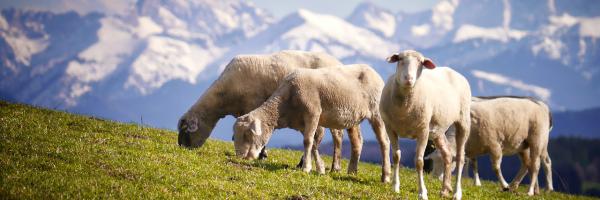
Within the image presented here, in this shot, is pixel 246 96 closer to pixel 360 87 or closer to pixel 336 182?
pixel 360 87

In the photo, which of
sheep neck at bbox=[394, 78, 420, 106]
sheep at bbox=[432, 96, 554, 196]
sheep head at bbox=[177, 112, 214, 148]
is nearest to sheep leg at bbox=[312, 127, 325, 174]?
sheep neck at bbox=[394, 78, 420, 106]

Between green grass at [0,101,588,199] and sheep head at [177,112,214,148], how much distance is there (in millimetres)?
2484

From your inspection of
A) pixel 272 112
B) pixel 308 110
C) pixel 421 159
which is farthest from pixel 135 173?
pixel 421 159

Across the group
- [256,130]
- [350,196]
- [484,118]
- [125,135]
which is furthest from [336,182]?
[484,118]

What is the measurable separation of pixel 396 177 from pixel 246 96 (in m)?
7.79

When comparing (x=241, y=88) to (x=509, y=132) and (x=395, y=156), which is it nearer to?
(x=395, y=156)

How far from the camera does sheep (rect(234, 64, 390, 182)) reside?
20453 millimetres

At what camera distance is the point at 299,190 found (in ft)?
56.2

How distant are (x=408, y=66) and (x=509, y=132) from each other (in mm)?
11562

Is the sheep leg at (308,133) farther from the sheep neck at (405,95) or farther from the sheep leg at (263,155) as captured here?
the sheep leg at (263,155)

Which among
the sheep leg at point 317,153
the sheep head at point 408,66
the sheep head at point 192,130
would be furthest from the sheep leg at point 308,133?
the sheep head at point 192,130

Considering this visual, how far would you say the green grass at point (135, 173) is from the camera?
14.6 m

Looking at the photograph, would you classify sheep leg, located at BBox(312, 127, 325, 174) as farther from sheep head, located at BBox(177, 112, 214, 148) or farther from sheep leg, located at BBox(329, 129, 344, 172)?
sheep head, located at BBox(177, 112, 214, 148)

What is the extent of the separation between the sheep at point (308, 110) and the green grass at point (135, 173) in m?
0.84
